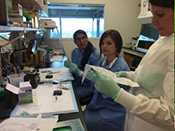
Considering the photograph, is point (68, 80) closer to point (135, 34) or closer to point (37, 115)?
point (37, 115)

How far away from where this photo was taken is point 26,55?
307 centimetres

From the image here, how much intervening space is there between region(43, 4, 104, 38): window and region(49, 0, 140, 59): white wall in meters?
0.16

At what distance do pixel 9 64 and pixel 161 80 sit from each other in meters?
1.76

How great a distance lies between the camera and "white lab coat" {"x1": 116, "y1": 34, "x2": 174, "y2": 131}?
3.17 ft

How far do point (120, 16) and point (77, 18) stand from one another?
1118mm

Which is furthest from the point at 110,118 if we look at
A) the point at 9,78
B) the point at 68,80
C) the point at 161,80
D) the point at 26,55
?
the point at 26,55

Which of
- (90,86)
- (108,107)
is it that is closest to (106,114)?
(108,107)

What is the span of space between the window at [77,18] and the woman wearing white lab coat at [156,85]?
4637 mm

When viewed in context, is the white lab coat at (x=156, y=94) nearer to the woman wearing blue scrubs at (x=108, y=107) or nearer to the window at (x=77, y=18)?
the woman wearing blue scrubs at (x=108, y=107)

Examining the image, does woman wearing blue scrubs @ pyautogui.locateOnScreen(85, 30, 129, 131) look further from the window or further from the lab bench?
the window

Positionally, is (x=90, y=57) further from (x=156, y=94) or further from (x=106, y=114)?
(x=156, y=94)

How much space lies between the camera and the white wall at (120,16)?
5.68m

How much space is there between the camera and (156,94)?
1156 millimetres

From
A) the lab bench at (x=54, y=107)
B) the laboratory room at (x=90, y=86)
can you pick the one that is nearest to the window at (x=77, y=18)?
the laboratory room at (x=90, y=86)
